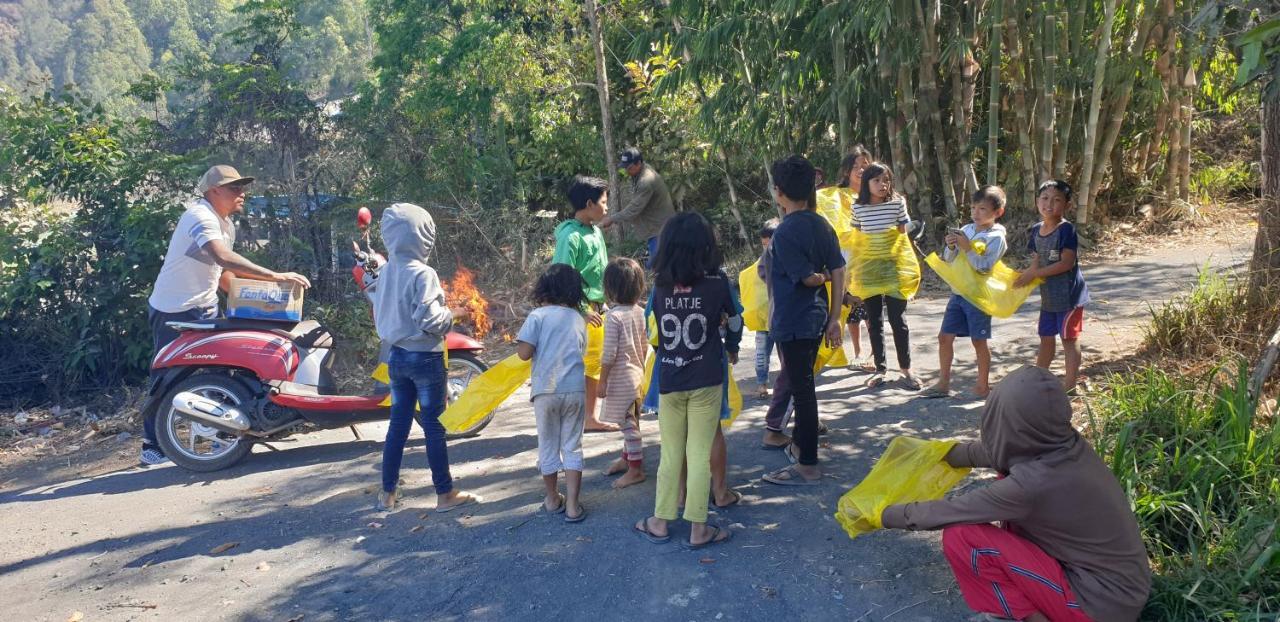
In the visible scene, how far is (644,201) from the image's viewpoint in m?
6.89

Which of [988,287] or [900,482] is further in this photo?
[988,287]

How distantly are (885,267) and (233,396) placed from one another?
4.41 meters

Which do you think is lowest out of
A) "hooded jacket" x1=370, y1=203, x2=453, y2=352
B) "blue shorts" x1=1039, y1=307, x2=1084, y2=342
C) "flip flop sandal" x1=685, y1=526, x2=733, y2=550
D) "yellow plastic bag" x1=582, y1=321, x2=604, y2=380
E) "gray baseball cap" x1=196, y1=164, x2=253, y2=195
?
"flip flop sandal" x1=685, y1=526, x2=733, y2=550

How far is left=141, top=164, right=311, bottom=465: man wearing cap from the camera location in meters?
5.75

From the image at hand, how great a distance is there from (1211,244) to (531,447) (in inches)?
337

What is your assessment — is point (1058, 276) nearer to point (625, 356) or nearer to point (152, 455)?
point (625, 356)

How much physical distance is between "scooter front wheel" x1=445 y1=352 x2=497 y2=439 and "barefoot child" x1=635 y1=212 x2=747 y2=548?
2244 mm

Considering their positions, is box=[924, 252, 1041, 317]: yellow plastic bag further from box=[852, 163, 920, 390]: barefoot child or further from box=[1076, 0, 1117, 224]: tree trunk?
box=[1076, 0, 1117, 224]: tree trunk

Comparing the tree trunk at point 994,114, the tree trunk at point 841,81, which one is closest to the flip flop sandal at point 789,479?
the tree trunk at point 841,81

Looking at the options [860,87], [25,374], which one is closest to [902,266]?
[860,87]

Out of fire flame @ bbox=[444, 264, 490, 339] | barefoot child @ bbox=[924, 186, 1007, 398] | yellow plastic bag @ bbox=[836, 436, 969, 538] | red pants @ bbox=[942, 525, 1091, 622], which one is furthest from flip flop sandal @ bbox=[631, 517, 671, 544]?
fire flame @ bbox=[444, 264, 490, 339]

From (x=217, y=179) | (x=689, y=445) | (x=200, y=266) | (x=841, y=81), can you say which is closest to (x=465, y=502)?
(x=689, y=445)

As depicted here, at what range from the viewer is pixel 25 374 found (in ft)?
26.9

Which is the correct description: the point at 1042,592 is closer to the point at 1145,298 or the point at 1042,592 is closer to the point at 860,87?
the point at 1145,298
